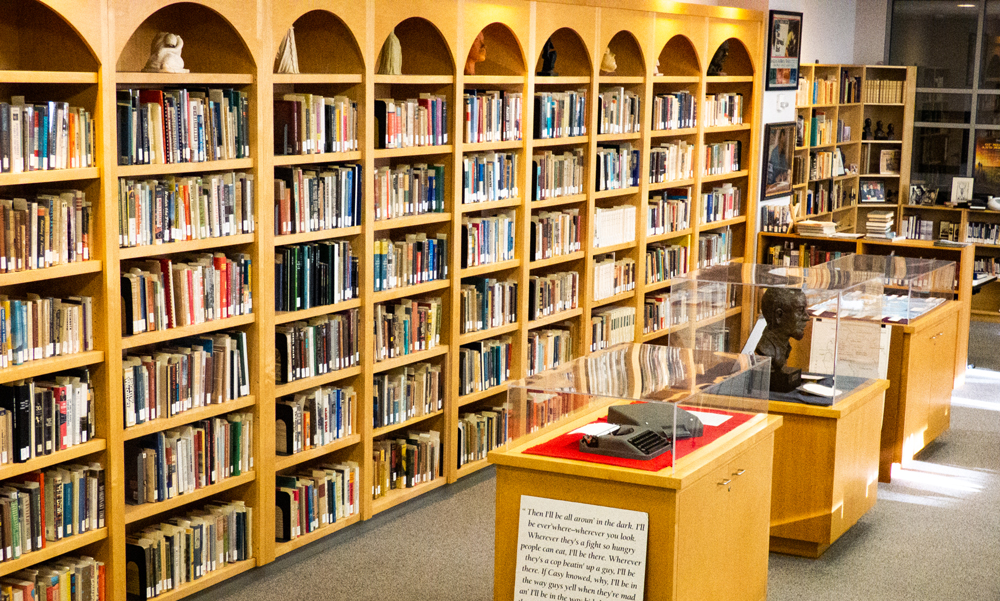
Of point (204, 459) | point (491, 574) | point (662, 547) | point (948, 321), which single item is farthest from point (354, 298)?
point (948, 321)

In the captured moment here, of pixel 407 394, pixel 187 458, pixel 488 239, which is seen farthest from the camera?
pixel 488 239

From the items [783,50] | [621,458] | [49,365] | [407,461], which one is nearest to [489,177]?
[407,461]

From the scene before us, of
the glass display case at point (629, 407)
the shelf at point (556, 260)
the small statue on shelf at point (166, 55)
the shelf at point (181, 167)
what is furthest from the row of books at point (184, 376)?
the shelf at point (556, 260)

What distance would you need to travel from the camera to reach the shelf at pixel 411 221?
5.68 meters

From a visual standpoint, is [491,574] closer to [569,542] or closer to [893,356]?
[569,542]

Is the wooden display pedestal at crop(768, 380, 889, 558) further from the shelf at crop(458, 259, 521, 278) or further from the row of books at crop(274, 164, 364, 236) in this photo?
the row of books at crop(274, 164, 364, 236)

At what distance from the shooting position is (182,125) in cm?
455

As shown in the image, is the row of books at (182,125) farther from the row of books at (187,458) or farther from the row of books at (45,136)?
the row of books at (187,458)

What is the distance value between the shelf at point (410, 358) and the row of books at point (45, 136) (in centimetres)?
200

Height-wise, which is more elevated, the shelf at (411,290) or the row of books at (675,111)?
the row of books at (675,111)

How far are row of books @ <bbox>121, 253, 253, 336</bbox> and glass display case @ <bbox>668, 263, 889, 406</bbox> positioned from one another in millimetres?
2356

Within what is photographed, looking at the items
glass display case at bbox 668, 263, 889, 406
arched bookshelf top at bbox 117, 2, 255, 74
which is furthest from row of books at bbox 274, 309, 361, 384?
glass display case at bbox 668, 263, 889, 406

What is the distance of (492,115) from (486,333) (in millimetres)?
1251

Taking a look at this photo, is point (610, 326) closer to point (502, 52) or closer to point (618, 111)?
point (618, 111)
